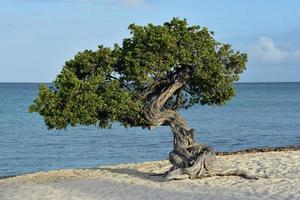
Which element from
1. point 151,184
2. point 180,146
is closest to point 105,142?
point 180,146

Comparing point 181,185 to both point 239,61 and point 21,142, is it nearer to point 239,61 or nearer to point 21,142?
point 239,61

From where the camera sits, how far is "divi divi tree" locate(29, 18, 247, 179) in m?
16.7

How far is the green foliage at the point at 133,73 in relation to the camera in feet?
54.8

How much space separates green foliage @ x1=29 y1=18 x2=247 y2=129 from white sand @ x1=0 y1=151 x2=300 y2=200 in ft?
6.14

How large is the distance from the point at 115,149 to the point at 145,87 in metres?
18.3

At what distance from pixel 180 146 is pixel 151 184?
1.65 m

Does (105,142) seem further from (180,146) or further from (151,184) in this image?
(151,184)

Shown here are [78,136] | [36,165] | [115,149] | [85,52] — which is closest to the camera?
[85,52]

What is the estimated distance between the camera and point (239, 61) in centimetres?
1794

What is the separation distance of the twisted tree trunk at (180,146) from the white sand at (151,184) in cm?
36

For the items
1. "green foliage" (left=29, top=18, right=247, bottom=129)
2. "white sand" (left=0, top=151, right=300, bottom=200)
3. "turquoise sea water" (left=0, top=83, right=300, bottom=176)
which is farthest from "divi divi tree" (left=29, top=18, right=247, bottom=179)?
"turquoise sea water" (left=0, top=83, right=300, bottom=176)

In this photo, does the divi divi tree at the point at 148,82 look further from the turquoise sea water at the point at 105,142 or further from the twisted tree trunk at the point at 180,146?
the turquoise sea water at the point at 105,142

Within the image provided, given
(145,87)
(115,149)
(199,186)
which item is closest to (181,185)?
(199,186)

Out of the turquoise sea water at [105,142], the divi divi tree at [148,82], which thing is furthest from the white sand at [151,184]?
the turquoise sea water at [105,142]
